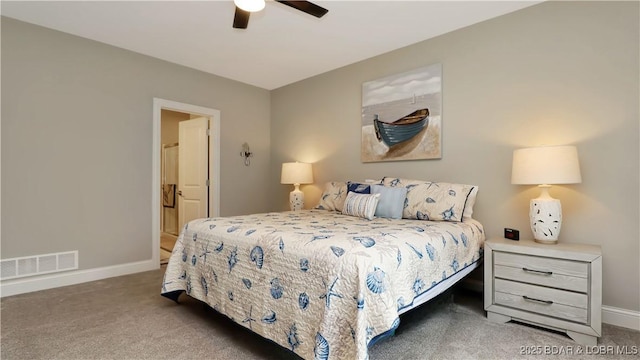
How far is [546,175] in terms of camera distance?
7.02 ft

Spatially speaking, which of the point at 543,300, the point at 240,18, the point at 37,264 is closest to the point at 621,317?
the point at 543,300

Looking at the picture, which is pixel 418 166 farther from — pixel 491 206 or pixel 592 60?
pixel 592 60

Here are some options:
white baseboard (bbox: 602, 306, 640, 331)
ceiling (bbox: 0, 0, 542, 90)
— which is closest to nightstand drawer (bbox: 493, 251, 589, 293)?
white baseboard (bbox: 602, 306, 640, 331)

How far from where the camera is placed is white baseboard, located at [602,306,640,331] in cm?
214

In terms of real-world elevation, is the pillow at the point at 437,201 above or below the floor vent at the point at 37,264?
above

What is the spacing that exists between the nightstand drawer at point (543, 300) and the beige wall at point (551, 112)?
0.57 meters

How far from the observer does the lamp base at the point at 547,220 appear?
7.29 ft

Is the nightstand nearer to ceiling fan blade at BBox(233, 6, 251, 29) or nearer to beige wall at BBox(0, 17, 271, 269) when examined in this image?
ceiling fan blade at BBox(233, 6, 251, 29)

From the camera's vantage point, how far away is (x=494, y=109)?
2775mm

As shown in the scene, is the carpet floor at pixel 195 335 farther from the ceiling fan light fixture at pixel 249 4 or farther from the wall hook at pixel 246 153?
the wall hook at pixel 246 153

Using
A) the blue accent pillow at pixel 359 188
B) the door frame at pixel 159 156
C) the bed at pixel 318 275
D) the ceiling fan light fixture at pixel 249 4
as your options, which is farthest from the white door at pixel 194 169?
the ceiling fan light fixture at pixel 249 4

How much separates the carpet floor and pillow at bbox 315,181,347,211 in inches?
52.1

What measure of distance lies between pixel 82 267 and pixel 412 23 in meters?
4.04

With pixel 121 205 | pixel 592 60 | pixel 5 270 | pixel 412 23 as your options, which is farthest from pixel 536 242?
pixel 5 270
